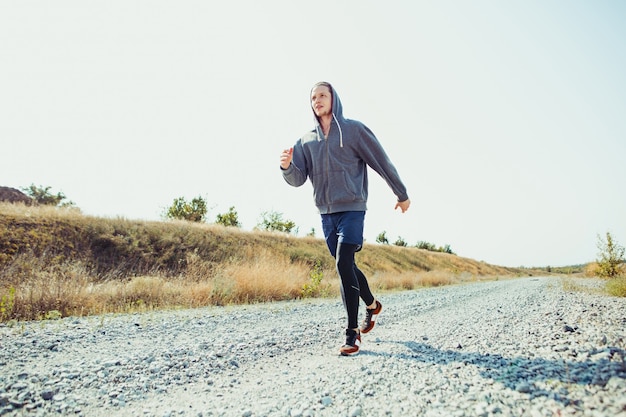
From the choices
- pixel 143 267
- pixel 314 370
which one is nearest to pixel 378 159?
pixel 314 370

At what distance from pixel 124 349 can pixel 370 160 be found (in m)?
3.00

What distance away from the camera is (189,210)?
29.4m

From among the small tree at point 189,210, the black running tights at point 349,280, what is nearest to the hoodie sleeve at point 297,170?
the black running tights at point 349,280

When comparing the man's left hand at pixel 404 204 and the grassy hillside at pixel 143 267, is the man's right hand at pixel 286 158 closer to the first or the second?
the man's left hand at pixel 404 204

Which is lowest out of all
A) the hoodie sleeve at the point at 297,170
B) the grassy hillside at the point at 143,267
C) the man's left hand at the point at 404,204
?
the grassy hillside at the point at 143,267

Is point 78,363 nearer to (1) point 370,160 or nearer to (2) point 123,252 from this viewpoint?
(1) point 370,160

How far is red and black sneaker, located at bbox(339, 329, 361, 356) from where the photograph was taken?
127 inches

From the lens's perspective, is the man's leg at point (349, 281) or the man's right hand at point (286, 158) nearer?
the man's leg at point (349, 281)

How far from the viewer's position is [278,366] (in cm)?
292

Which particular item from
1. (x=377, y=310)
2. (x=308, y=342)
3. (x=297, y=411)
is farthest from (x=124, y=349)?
(x=377, y=310)

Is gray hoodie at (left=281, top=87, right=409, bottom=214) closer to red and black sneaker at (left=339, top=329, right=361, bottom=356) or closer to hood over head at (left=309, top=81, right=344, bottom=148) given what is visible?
hood over head at (left=309, top=81, right=344, bottom=148)

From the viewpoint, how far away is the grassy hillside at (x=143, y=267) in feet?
19.8

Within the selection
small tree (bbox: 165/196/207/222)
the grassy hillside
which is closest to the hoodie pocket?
the grassy hillside

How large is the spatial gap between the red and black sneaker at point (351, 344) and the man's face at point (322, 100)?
90.4 inches
